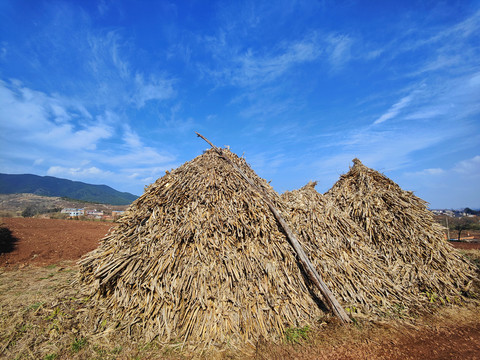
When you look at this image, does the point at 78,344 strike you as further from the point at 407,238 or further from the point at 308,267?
the point at 407,238

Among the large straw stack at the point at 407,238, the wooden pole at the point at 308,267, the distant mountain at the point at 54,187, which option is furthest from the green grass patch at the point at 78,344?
the distant mountain at the point at 54,187

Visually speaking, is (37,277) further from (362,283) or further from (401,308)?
(401,308)

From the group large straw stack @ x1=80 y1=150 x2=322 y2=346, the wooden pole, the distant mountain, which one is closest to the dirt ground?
large straw stack @ x1=80 y1=150 x2=322 y2=346

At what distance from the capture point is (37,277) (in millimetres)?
7906

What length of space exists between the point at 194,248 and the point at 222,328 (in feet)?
5.48

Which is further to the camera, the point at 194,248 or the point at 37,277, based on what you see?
the point at 37,277

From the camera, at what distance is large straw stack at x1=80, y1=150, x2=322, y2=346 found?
4.44m

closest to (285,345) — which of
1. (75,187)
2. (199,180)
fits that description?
(199,180)

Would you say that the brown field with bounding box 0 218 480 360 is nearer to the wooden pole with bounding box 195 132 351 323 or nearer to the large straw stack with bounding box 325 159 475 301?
the wooden pole with bounding box 195 132 351 323

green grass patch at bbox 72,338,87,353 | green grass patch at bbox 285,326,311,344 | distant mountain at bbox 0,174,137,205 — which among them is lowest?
green grass patch at bbox 72,338,87,353

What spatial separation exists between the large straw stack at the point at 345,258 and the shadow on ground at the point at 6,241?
13529 mm

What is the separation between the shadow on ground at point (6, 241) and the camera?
35.4 feet

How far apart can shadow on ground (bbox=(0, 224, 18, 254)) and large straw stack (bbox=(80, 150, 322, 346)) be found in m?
9.06

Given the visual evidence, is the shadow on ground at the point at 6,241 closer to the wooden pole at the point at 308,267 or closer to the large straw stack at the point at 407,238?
the wooden pole at the point at 308,267
